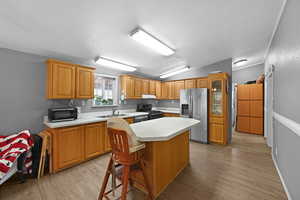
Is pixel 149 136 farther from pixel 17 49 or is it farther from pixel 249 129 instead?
pixel 249 129

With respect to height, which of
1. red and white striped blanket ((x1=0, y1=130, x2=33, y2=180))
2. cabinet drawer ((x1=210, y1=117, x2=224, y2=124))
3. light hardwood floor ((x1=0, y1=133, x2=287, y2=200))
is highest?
cabinet drawer ((x1=210, y1=117, x2=224, y2=124))

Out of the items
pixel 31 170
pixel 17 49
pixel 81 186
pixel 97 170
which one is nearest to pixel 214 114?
pixel 97 170

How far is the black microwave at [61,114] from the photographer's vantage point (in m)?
2.60

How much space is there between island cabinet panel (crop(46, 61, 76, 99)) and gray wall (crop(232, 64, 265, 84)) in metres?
7.00

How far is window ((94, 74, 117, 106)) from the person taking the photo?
12.8ft

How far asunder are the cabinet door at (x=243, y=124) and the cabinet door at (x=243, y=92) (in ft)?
2.91

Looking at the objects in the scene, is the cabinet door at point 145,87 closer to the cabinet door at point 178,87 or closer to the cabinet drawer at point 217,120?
the cabinet door at point 178,87

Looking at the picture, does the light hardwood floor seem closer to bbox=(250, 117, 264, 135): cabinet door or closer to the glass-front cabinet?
the glass-front cabinet

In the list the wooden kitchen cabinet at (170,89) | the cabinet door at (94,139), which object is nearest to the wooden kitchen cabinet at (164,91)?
the wooden kitchen cabinet at (170,89)

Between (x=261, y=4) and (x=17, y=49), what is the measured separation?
4.47 meters

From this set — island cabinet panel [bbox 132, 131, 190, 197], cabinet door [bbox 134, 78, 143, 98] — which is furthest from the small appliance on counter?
island cabinet panel [bbox 132, 131, 190, 197]

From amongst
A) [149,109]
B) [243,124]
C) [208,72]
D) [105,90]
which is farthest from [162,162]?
[243,124]

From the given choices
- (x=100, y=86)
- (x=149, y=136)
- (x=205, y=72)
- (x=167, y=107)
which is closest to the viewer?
(x=149, y=136)

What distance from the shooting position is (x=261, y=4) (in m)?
1.93
